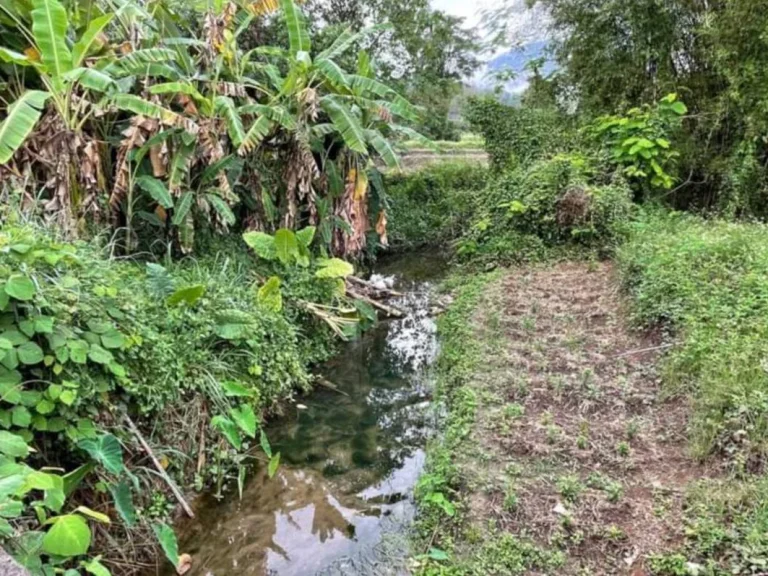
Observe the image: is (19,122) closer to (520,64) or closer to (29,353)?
(29,353)

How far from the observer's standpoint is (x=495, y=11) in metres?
11.9

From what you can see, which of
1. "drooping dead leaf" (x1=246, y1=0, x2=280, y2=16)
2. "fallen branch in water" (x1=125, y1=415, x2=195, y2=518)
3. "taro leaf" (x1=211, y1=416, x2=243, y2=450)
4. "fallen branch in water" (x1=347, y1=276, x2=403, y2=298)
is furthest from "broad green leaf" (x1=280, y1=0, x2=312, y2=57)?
"fallen branch in water" (x1=125, y1=415, x2=195, y2=518)

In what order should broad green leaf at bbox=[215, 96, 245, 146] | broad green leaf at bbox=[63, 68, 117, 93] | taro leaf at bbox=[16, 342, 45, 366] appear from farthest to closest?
1. broad green leaf at bbox=[215, 96, 245, 146]
2. broad green leaf at bbox=[63, 68, 117, 93]
3. taro leaf at bbox=[16, 342, 45, 366]

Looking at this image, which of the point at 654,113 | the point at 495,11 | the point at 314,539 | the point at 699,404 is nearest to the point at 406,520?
the point at 314,539

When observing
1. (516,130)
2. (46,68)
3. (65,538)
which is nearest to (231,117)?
(46,68)

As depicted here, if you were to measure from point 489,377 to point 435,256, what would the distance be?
6971 millimetres

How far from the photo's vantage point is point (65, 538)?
2008 mm

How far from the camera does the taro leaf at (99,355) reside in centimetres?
265

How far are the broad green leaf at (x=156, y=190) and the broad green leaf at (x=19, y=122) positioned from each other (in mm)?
1096

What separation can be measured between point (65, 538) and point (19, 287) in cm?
115

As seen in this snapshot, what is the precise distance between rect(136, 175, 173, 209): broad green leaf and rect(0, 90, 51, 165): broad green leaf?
1.10m

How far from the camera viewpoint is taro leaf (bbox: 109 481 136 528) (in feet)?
8.45

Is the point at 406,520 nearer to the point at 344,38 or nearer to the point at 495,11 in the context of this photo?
the point at 344,38

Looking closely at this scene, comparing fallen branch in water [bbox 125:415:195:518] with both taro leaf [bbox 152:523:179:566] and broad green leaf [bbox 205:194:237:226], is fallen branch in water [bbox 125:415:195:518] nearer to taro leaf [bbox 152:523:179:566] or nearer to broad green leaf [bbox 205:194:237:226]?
taro leaf [bbox 152:523:179:566]
